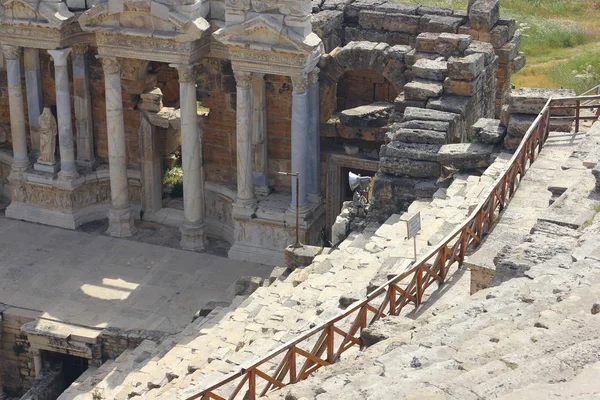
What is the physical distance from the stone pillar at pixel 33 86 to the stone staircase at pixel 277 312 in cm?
786

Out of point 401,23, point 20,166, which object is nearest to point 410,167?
point 401,23

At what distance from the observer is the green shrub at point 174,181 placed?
99.1ft

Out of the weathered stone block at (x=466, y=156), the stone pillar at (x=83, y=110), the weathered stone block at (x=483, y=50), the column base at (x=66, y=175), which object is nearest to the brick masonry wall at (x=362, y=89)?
the weathered stone block at (x=483, y=50)

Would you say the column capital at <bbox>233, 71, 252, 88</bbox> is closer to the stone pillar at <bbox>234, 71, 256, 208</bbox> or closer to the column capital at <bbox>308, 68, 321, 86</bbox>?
the stone pillar at <bbox>234, 71, 256, 208</bbox>

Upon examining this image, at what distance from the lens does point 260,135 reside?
27797mm

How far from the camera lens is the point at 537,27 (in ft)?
137

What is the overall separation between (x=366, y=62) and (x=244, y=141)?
123 inches

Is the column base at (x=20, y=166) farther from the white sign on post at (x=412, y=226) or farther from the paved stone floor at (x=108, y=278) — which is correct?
the white sign on post at (x=412, y=226)

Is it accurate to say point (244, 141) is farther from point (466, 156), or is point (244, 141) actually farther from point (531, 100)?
point (531, 100)

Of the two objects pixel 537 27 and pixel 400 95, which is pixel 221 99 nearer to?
pixel 400 95

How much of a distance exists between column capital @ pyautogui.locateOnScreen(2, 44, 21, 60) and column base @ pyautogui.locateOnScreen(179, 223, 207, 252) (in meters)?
5.35

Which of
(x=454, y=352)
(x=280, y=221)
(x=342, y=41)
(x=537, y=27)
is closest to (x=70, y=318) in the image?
(x=280, y=221)

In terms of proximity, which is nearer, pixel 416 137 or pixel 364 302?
pixel 364 302

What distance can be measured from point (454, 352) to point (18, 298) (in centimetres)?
1475
